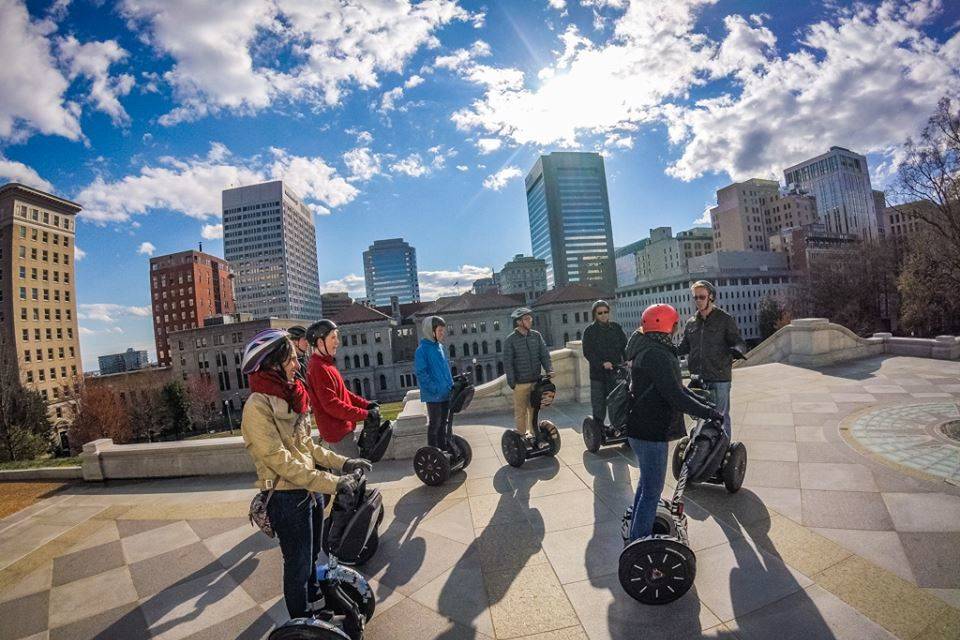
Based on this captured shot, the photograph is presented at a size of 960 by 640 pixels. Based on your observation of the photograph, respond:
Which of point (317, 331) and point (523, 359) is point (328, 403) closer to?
point (317, 331)

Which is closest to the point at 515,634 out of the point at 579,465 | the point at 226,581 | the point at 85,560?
the point at 226,581

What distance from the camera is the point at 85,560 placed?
14.1ft

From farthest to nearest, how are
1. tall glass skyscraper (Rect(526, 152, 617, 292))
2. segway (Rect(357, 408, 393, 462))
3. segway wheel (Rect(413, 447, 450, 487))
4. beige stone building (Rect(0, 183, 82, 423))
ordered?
tall glass skyscraper (Rect(526, 152, 617, 292)) < beige stone building (Rect(0, 183, 82, 423)) < segway wheel (Rect(413, 447, 450, 487)) < segway (Rect(357, 408, 393, 462))

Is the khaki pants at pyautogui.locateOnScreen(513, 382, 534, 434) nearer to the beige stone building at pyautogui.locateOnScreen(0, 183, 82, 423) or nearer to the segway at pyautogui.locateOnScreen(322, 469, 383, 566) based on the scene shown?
the segway at pyautogui.locateOnScreen(322, 469, 383, 566)

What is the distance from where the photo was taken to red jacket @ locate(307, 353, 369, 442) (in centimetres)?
395

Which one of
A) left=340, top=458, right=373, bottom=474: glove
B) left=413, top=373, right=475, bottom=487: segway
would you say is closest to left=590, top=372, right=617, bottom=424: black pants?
left=413, top=373, right=475, bottom=487: segway

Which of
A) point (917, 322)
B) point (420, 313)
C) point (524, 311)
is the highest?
point (420, 313)

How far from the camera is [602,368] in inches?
251

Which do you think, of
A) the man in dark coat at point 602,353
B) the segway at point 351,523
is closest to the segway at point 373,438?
the segway at point 351,523

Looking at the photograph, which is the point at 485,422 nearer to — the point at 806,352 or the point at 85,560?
the point at 85,560

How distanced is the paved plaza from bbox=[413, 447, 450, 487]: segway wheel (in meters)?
0.16

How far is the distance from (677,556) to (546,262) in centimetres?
13612

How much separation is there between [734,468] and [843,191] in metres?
165

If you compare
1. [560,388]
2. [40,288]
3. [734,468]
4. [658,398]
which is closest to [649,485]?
[658,398]
